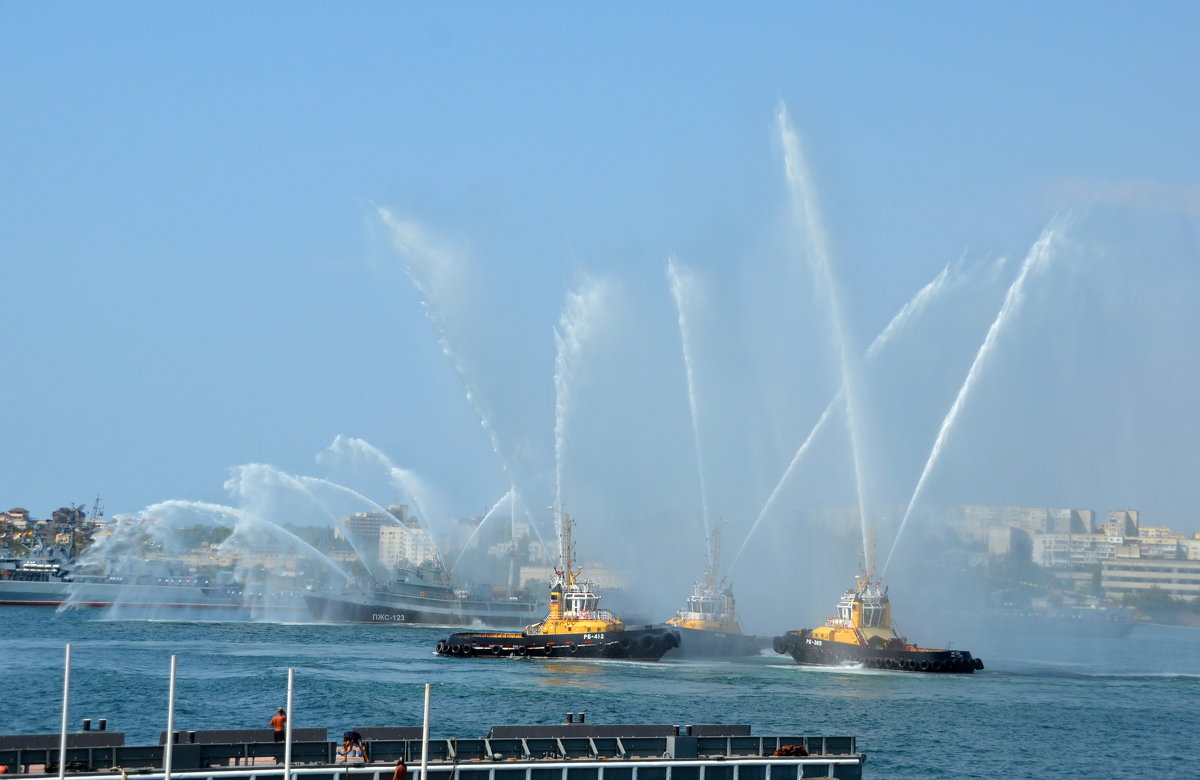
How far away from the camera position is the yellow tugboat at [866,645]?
234 ft

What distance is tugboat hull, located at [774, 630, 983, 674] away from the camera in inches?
2798

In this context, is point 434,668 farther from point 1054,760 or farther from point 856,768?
point 856,768

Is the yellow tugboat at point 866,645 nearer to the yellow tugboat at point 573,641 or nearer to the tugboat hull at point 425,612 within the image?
the yellow tugboat at point 573,641

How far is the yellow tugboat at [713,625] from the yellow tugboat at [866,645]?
835 cm

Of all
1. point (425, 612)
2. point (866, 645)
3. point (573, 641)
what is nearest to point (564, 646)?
point (573, 641)

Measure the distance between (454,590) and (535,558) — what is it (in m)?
49.7

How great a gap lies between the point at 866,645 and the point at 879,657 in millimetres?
963

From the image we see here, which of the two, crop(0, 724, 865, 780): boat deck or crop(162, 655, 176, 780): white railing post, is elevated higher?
crop(162, 655, 176, 780): white railing post

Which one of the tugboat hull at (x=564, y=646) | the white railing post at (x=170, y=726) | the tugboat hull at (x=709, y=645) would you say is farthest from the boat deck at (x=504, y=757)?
the tugboat hull at (x=709, y=645)

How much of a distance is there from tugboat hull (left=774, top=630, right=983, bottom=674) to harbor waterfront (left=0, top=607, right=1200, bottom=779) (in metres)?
1.06

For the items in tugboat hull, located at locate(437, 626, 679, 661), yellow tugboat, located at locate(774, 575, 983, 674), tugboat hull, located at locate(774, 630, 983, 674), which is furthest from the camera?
tugboat hull, located at locate(437, 626, 679, 661)

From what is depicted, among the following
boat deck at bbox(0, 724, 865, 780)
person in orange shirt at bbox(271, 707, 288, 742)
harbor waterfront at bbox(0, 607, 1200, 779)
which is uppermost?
person in orange shirt at bbox(271, 707, 288, 742)

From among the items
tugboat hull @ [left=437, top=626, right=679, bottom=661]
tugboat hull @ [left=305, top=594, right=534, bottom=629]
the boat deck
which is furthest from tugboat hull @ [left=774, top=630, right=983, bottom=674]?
the boat deck

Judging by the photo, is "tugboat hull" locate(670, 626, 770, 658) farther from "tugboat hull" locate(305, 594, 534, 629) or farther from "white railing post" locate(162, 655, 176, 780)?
"white railing post" locate(162, 655, 176, 780)
